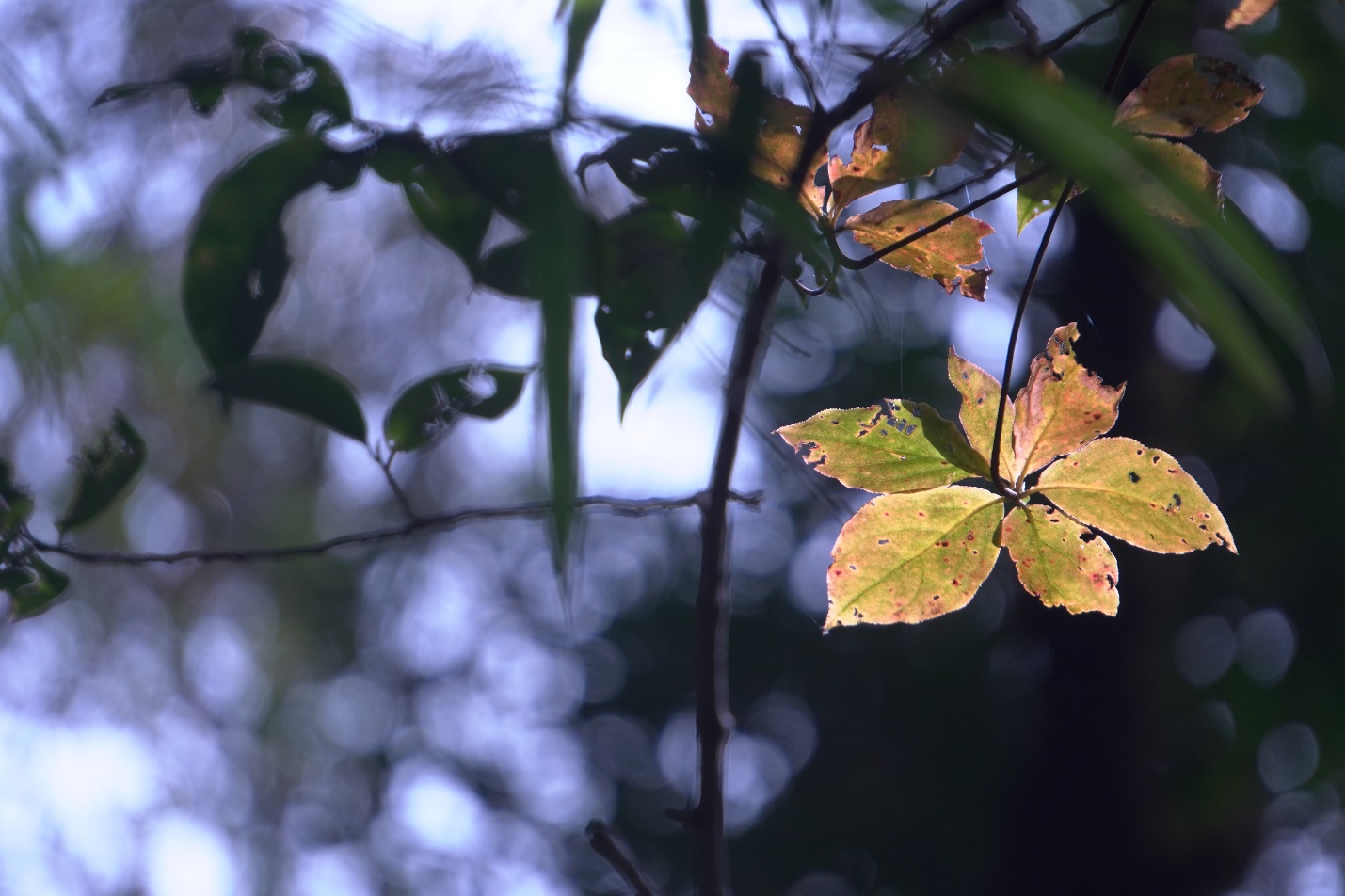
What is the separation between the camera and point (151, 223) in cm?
115

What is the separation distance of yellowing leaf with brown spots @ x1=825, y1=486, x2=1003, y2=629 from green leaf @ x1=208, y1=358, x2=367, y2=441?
248 mm

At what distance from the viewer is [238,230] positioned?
36cm

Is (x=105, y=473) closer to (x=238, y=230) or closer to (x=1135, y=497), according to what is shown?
(x=238, y=230)

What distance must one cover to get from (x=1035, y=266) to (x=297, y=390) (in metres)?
0.32

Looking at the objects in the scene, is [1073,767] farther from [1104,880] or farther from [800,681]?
[800,681]

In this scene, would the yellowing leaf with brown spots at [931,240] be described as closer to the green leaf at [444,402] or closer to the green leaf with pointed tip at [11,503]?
the green leaf at [444,402]

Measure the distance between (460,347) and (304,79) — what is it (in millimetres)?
1321

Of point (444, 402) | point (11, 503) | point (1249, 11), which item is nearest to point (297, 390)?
point (444, 402)

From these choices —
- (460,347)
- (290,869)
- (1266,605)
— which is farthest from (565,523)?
(290,869)

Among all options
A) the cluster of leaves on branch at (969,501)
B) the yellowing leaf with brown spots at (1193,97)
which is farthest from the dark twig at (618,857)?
the yellowing leaf with brown spots at (1193,97)

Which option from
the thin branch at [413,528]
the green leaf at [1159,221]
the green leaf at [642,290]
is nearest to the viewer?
the green leaf at [1159,221]

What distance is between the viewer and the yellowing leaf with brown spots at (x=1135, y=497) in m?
0.38

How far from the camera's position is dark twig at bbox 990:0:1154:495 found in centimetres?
33

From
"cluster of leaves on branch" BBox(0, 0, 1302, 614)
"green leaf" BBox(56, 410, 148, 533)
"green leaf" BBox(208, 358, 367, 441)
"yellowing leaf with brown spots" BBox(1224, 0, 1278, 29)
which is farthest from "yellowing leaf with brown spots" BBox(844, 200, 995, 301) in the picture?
"green leaf" BBox(56, 410, 148, 533)
